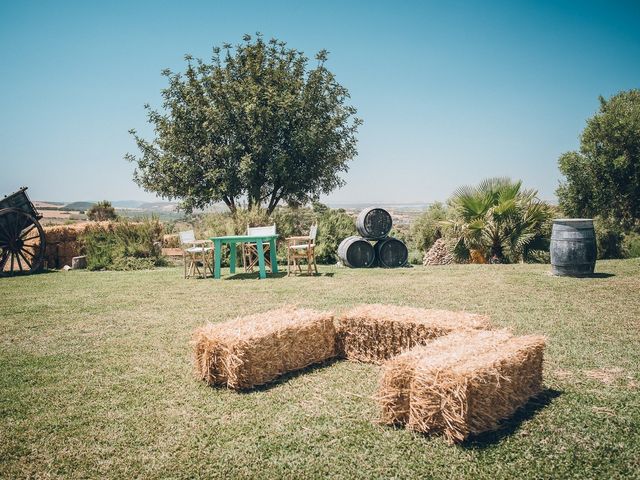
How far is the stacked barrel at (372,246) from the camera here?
37.1 feet

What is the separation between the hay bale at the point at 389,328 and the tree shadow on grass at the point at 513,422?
69 centimetres

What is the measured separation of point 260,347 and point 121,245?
11.3 m

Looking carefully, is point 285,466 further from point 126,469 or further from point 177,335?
point 177,335

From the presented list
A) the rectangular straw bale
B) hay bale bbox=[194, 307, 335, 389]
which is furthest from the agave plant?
the rectangular straw bale

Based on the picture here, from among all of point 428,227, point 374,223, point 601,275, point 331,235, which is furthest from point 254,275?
point 428,227

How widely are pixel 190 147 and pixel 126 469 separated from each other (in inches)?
672

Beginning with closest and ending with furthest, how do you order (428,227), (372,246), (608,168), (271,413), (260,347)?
(271,413), (260,347), (372,246), (428,227), (608,168)

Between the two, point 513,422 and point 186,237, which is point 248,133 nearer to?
point 186,237

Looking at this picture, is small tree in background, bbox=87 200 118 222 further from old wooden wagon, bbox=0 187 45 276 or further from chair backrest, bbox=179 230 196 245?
chair backrest, bbox=179 230 196 245

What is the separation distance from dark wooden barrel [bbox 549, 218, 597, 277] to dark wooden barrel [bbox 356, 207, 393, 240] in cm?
456

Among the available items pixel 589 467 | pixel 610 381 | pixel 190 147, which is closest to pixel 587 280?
pixel 610 381

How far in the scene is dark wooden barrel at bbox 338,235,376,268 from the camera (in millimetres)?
11259

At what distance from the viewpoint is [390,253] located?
11.6 meters

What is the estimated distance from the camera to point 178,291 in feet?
26.8
